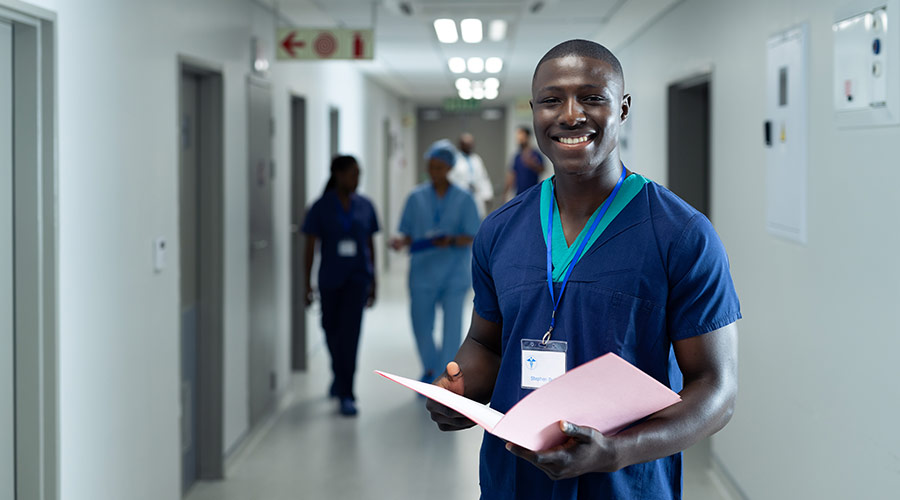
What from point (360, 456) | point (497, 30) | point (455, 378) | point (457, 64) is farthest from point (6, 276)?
point (457, 64)

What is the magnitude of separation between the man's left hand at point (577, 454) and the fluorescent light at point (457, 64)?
25.5 ft

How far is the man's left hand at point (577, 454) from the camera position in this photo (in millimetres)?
1234

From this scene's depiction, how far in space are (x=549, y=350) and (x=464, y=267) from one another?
416cm

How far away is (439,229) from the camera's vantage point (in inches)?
219

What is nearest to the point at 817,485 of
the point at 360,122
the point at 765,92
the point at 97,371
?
the point at 765,92

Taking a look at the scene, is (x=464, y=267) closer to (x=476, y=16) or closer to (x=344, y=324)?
(x=344, y=324)

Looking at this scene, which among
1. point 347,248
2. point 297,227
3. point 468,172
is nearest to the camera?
point 347,248

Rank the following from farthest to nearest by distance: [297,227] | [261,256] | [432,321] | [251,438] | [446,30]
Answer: [446,30], [297,227], [432,321], [261,256], [251,438]

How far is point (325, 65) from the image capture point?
7055 mm

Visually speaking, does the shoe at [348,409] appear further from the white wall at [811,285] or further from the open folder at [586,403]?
the open folder at [586,403]

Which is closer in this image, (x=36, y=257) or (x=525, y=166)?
(x=36, y=257)

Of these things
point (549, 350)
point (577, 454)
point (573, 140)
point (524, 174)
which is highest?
point (524, 174)

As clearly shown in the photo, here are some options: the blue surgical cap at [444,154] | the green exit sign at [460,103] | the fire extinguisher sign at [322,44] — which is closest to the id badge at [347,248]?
the blue surgical cap at [444,154]

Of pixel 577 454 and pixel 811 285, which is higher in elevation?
pixel 811 285
